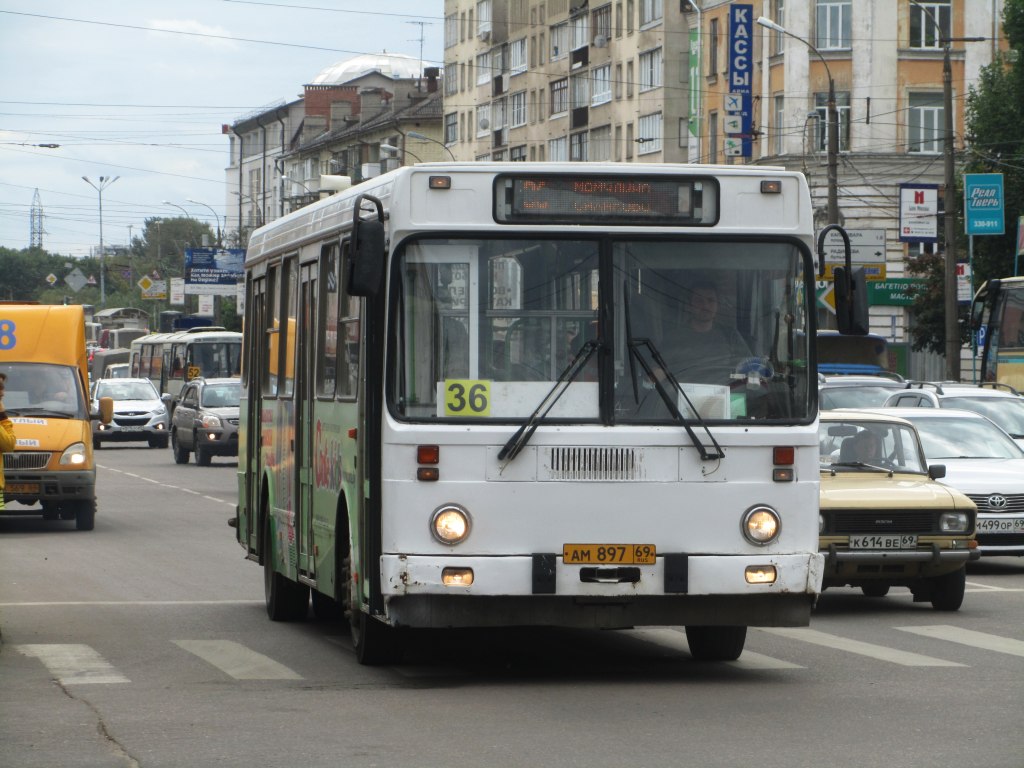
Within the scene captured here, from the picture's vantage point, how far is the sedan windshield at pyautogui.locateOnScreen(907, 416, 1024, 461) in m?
20.2

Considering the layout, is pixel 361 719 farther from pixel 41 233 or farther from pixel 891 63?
pixel 41 233

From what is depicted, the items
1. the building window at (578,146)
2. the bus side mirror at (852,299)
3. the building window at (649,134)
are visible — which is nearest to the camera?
the bus side mirror at (852,299)

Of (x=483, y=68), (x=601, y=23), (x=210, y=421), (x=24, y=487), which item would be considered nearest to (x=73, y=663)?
(x=24, y=487)

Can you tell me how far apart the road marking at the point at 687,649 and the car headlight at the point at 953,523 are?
2.51m

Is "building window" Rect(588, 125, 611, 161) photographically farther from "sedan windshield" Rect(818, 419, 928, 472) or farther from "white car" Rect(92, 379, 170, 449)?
"sedan windshield" Rect(818, 419, 928, 472)

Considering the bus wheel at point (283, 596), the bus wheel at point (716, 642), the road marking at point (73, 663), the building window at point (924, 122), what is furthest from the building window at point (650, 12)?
the bus wheel at point (716, 642)

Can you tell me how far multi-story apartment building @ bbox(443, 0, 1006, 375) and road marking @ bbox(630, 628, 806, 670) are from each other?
96.9 feet

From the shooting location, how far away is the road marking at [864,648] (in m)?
12.5

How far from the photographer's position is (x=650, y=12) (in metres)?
85.2

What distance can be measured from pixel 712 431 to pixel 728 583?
0.77m

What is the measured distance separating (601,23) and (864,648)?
80290 millimetres

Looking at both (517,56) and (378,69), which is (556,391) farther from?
(378,69)

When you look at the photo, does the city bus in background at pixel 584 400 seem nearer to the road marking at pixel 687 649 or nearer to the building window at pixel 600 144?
the road marking at pixel 687 649

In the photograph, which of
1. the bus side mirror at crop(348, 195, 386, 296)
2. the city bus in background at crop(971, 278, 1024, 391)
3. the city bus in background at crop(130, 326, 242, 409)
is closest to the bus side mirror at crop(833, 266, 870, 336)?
the bus side mirror at crop(348, 195, 386, 296)
